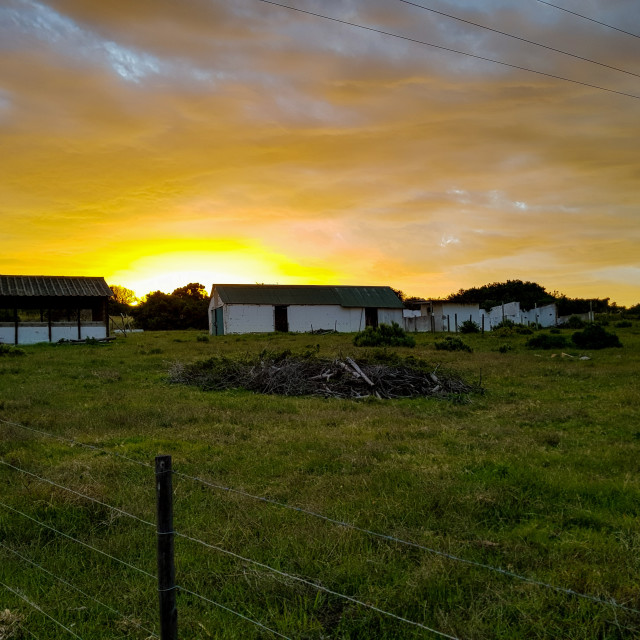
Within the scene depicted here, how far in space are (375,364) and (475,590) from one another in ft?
45.4

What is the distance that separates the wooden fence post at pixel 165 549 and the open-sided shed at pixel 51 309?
3919cm

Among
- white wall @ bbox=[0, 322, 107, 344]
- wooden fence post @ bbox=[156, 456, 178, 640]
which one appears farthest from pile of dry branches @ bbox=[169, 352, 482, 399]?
white wall @ bbox=[0, 322, 107, 344]

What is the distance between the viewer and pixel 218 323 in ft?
181

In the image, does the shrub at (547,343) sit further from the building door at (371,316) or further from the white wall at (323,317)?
the building door at (371,316)

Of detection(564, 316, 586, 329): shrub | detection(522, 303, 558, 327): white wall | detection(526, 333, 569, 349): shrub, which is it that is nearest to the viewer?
detection(526, 333, 569, 349): shrub

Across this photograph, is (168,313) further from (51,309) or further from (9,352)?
(9,352)

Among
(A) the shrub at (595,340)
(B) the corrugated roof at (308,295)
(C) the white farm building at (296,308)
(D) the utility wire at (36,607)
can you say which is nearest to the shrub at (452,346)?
(A) the shrub at (595,340)

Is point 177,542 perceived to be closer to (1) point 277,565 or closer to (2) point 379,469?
(1) point 277,565

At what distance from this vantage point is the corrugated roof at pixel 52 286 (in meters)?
38.1

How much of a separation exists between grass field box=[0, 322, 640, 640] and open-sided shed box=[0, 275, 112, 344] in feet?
93.9

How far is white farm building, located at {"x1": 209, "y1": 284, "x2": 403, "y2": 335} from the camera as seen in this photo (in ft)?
176

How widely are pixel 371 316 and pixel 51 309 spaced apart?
30108 mm

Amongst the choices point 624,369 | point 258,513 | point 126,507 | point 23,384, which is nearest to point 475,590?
point 258,513

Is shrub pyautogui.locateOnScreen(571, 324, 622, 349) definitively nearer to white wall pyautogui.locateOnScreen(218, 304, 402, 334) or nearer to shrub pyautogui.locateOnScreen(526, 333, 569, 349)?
shrub pyautogui.locateOnScreen(526, 333, 569, 349)
